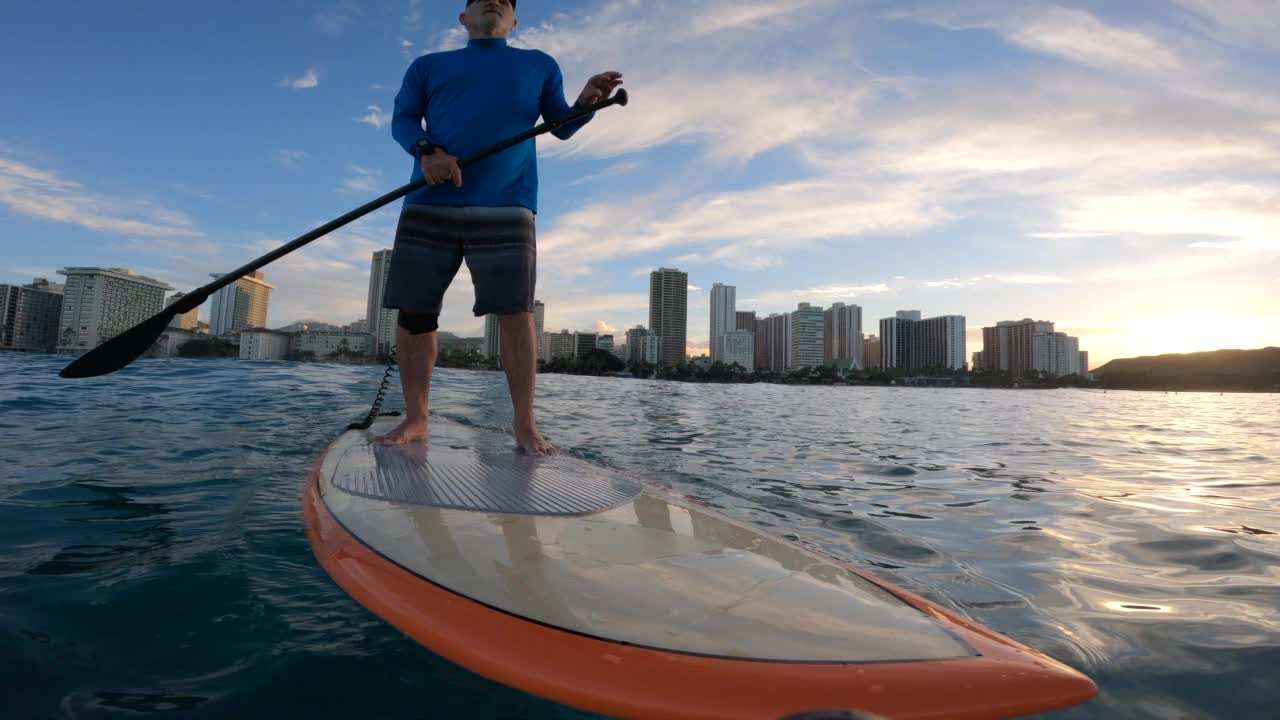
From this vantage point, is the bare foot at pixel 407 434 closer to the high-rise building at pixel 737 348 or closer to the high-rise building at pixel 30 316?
the high-rise building at pixel 30 316

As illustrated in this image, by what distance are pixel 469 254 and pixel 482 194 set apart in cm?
33

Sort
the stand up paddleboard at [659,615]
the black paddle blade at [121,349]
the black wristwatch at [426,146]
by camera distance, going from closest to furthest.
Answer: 1. the stand up paddleboard at [659,615]
2. the black wristwatch at [426,146]
3. the black paddle blade at [121,349]

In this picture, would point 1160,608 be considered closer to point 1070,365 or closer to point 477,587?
point 477,587

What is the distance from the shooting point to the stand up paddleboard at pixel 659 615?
91cm

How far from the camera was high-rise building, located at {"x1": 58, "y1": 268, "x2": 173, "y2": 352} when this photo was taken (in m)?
61.7

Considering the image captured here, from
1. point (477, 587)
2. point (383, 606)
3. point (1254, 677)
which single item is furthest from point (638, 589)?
point (1254, 677)

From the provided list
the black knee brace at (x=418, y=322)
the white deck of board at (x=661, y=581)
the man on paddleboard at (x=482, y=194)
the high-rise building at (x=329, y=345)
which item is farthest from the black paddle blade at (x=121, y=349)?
the high-rise building at (x=329, y=345)

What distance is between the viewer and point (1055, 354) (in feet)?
413

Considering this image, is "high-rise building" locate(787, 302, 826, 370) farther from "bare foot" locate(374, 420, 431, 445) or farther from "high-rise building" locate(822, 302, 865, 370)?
"bare foot" locate(374, 420, 431, 445)

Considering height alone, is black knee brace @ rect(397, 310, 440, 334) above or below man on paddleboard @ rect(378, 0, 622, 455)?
below

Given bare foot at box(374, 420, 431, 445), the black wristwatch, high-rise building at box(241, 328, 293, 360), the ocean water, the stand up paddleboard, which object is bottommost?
the ocean water

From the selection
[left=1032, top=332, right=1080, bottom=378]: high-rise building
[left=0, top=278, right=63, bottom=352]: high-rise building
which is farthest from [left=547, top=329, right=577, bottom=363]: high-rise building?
[left=1032, top=332, right=1080, bottom=378]: high-rise building

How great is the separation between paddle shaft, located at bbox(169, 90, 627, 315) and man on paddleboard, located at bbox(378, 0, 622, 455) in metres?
0.05

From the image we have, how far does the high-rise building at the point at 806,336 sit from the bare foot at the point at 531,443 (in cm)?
13852
